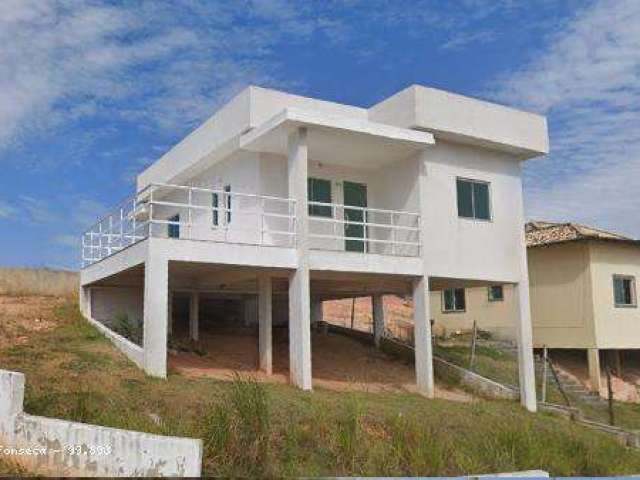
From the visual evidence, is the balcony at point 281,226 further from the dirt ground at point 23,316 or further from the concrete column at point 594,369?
the concrete column at point 594,369

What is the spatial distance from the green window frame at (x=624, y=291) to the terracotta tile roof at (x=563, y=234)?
4.67ft

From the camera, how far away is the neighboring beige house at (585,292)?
25.2 meters

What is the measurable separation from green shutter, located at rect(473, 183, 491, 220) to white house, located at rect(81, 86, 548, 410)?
35 millimetres

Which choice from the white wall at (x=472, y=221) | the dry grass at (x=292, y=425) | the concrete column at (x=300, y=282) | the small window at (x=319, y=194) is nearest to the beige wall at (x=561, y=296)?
the white wall at (x=472, y=221)

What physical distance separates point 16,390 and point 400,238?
39.2 feet

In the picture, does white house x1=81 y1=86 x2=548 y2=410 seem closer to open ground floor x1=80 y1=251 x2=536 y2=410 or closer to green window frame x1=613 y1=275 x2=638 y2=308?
open ground floor x1=80 y1=251 x2=536 y2=410

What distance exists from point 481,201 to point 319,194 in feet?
15.0

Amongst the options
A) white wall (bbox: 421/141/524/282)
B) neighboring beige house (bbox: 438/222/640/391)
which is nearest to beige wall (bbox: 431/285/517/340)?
neighboring beige house (bbox: 438/222/640/391)

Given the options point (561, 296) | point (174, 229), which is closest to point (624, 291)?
point (561, 296)

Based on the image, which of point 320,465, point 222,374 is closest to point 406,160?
point 222,374

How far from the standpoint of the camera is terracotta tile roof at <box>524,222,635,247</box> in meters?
25.4

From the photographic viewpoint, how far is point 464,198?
20484 millimetres

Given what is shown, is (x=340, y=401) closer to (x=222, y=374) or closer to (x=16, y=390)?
(x=222, y=374)

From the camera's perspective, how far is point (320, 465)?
10.6m
